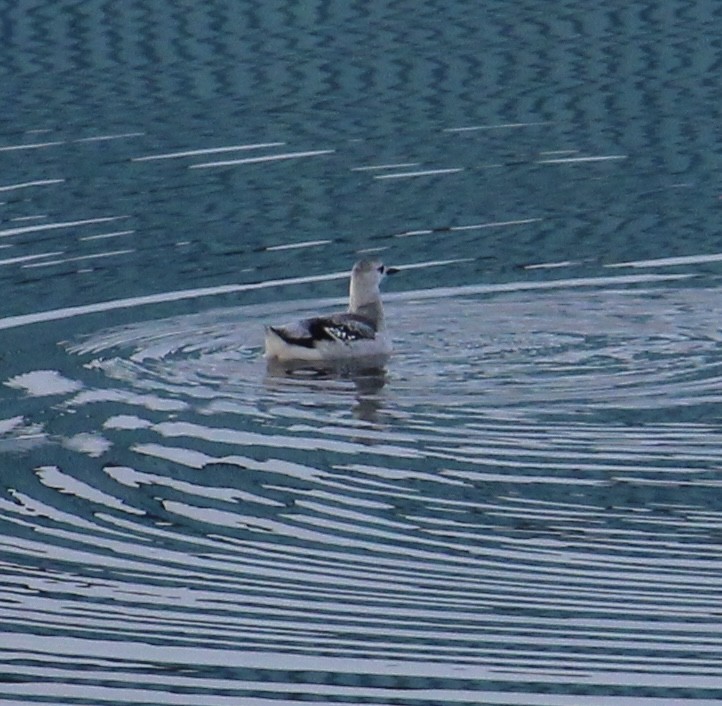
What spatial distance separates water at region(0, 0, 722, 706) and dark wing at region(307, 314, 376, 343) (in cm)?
19

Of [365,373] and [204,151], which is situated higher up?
[204,151]

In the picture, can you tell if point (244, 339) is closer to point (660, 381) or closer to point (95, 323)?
point (95, 323)

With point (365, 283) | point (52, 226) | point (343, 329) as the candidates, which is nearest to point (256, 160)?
point (52, 226)

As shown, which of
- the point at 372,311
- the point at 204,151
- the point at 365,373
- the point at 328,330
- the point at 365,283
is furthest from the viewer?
the point at 204,151

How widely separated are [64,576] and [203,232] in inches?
272

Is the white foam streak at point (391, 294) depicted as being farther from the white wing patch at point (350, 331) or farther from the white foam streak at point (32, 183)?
the white foam streak at point (32, 183)

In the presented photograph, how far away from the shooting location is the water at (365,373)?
8203 millimetres

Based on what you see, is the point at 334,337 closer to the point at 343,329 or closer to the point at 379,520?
the point at 343,329

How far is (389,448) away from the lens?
10.6m

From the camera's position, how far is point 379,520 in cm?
944

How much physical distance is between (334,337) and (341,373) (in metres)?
0.22

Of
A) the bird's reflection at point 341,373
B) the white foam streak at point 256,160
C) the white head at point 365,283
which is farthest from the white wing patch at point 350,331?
the white foam streak at point 256,160

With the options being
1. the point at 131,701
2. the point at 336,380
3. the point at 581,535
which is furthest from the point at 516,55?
the point at 131,701

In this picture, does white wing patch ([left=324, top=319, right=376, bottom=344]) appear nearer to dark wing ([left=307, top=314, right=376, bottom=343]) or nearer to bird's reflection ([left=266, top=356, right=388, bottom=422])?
dark wing ([left=307, top=314, right=376, bottom=343])
